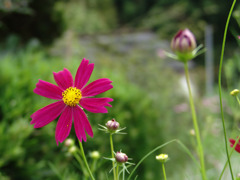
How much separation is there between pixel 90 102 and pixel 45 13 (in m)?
3.06

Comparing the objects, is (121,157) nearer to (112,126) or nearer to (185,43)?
(112,126)

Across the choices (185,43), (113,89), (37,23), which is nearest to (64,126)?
(185,43)

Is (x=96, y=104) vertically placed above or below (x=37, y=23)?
below

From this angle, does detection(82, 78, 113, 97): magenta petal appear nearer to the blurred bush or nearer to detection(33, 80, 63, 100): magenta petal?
detection(33, 80, 63, 100): magenta petal

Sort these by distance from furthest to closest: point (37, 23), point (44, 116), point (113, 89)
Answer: point (37, 23) < point (113, 89) < point (44, 116)

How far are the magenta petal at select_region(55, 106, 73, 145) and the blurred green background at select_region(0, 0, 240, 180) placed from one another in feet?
0.20

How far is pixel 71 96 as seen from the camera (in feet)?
1.07

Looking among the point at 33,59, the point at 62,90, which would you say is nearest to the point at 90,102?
the point at 62,90

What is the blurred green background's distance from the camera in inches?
45.1

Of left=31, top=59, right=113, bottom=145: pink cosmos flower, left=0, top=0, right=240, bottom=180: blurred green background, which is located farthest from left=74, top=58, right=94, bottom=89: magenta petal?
left=0, top=0, right=240, bottom=180: blurred green background

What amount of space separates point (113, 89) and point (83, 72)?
4.63 feet

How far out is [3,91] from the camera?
48.4 inches

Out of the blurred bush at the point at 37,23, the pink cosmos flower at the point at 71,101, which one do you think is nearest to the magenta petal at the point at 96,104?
the pink cosmos flower at the point at 71,101

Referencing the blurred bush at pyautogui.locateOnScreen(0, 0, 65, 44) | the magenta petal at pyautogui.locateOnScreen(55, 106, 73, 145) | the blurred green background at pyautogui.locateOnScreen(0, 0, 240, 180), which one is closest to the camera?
the magenta petal at pyautogui.locateOnScreen(55, 106, 73, 145)
